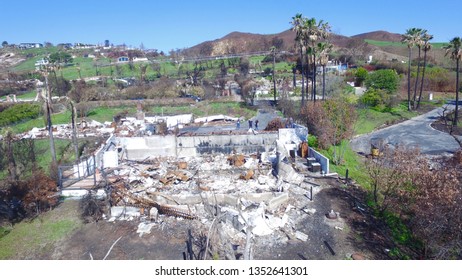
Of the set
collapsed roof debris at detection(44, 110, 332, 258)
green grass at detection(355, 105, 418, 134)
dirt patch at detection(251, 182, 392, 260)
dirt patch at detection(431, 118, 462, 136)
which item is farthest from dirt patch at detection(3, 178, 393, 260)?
dirt patch at detection(431, 118, 462, 136)

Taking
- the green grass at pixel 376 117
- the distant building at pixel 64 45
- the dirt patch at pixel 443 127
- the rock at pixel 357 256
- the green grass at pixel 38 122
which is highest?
the distant building at pixel 64 45

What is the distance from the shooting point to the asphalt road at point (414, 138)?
23.3 meters

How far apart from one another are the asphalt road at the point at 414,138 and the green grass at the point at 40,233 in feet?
59.8

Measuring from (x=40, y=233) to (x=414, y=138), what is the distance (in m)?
24.8

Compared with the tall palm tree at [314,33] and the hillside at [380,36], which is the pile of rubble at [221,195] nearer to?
the tall palm tree at [314,33]

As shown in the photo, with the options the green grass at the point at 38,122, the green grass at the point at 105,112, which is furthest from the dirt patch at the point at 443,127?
the green grass at the point at 38,122

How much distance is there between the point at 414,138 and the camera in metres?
25.9

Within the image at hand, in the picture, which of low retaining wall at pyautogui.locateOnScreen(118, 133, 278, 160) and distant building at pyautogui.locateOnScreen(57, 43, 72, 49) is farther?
distant building at pyautogui.locateOnScreen(57, 43, 72, 49)

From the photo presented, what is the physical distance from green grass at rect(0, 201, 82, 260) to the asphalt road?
718 inches

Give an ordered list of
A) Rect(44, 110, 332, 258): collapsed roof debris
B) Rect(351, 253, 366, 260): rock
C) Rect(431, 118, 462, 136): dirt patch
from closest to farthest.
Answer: Rect(351, 253, 366, 260): rock, Rect(44, 110, 332, 258): collapsed roof debris, Rect(431, 118, 462, 136): dirt patch

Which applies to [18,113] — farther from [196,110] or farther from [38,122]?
[196,110]

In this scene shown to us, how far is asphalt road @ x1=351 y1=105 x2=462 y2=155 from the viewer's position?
2330 cm

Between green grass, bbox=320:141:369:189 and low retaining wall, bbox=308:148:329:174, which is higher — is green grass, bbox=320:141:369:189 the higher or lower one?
the lower one

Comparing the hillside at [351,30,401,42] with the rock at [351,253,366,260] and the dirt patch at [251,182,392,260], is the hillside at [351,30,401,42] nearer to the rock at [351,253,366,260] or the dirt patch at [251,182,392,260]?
the dirt patch at [251,182,392,260]
